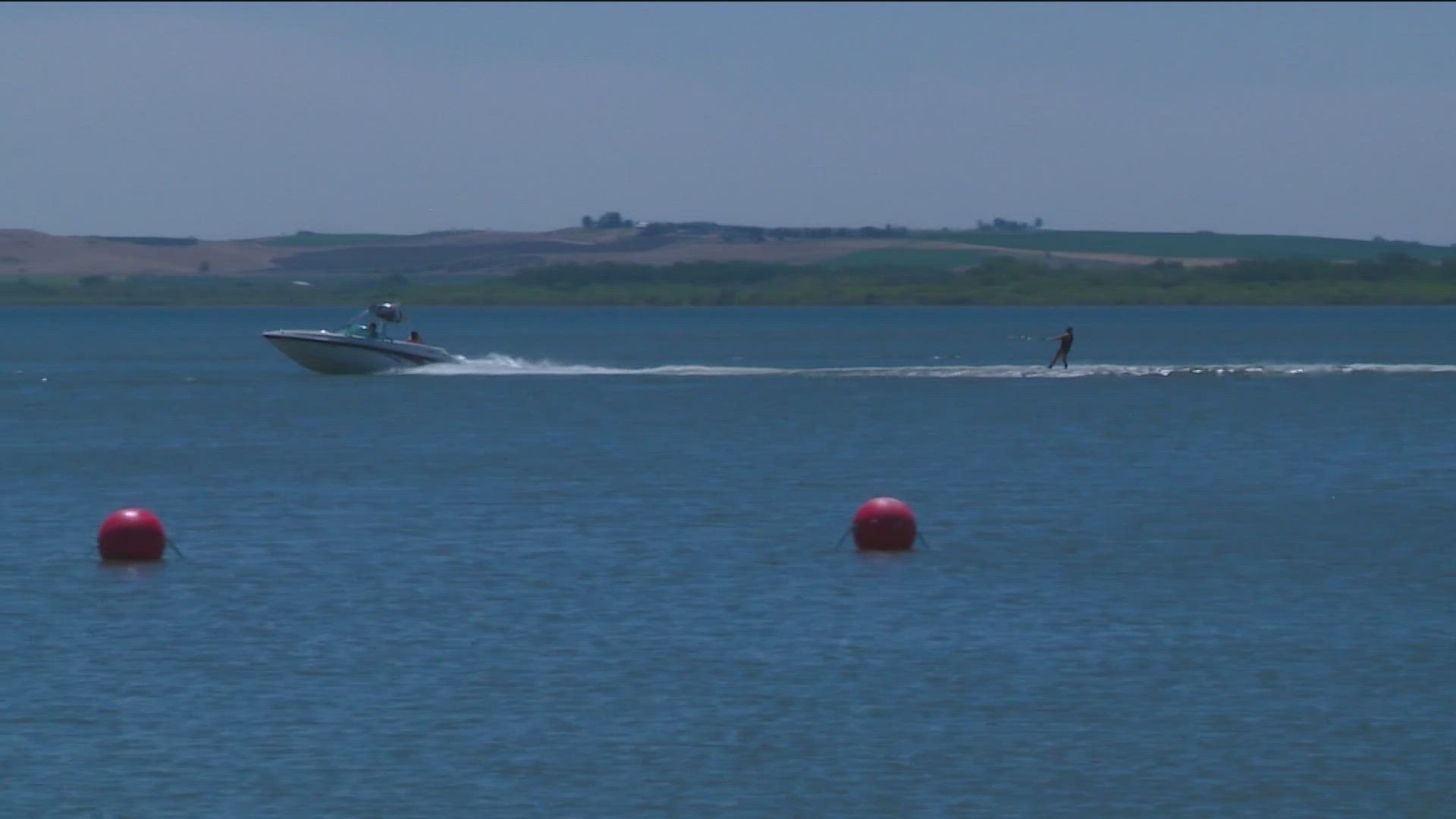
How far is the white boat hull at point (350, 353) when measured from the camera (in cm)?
7650

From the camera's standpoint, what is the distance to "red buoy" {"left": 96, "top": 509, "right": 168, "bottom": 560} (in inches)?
1262

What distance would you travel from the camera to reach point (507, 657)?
24.5 meters

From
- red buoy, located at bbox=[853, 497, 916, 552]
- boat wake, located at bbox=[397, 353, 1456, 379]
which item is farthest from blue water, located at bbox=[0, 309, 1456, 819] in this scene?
boat wake, located at bbox=[397, 353, 1456, 379]

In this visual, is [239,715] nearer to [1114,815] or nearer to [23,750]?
[23,750]

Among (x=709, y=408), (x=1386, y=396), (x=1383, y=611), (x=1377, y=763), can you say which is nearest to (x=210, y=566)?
(x=1383, y=611)

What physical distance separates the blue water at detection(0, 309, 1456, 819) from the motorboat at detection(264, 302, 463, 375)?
1604 cm

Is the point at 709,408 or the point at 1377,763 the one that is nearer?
the point at 1377,763

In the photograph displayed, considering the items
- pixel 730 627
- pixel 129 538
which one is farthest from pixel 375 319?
pixel 730 627

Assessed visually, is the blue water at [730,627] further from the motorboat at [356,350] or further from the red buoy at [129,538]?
the motorboat at [356,350]

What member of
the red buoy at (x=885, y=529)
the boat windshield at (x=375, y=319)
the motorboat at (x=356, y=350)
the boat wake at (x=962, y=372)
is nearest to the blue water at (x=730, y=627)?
the red buoy at (x=885, y=529)

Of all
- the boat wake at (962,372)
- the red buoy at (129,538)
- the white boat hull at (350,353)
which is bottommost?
the boat wake at (962,372)

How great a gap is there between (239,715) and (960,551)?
14399 millimetres

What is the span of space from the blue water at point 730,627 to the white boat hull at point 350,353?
633 inches

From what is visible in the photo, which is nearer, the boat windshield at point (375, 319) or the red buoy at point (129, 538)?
the red buoy at point (129, 538)
